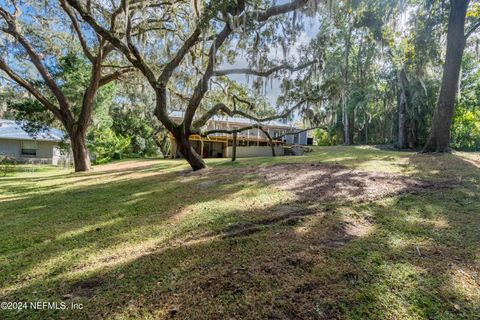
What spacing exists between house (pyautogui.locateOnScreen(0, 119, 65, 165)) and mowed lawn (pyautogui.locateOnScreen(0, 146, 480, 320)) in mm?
20539

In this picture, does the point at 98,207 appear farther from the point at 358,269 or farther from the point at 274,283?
the point at 358,269

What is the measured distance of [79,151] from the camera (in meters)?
11.9

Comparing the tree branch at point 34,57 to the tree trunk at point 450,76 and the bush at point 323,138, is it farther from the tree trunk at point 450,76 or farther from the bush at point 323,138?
the bush at point 323,138

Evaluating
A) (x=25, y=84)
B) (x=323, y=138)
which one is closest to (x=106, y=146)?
(x=25, y=84)

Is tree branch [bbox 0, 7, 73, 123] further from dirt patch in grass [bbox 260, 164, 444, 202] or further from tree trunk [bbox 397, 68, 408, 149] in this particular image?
tree trunk [bbox 397, 68, 408, 149]

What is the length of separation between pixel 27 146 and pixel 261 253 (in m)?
27.4

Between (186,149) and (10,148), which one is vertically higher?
(186,149)

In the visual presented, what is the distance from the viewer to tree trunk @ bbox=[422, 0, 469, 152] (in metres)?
8.53

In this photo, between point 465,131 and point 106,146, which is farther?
point 106,146

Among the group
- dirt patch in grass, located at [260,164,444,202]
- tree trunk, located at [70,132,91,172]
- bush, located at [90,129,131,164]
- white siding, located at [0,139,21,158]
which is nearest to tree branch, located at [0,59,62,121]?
tree trunk, located at [70,132,91,172]

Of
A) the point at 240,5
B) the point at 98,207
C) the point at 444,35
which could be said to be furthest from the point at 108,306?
the point at 444,35

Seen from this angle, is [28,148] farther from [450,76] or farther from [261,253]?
[450,76]

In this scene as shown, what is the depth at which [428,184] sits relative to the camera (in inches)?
205

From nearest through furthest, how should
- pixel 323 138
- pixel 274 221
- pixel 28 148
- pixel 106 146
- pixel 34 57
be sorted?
pixel 274 221 → pixel 34 57 → pixel 106 146 → pixel 28 148 → pixel 323 138
